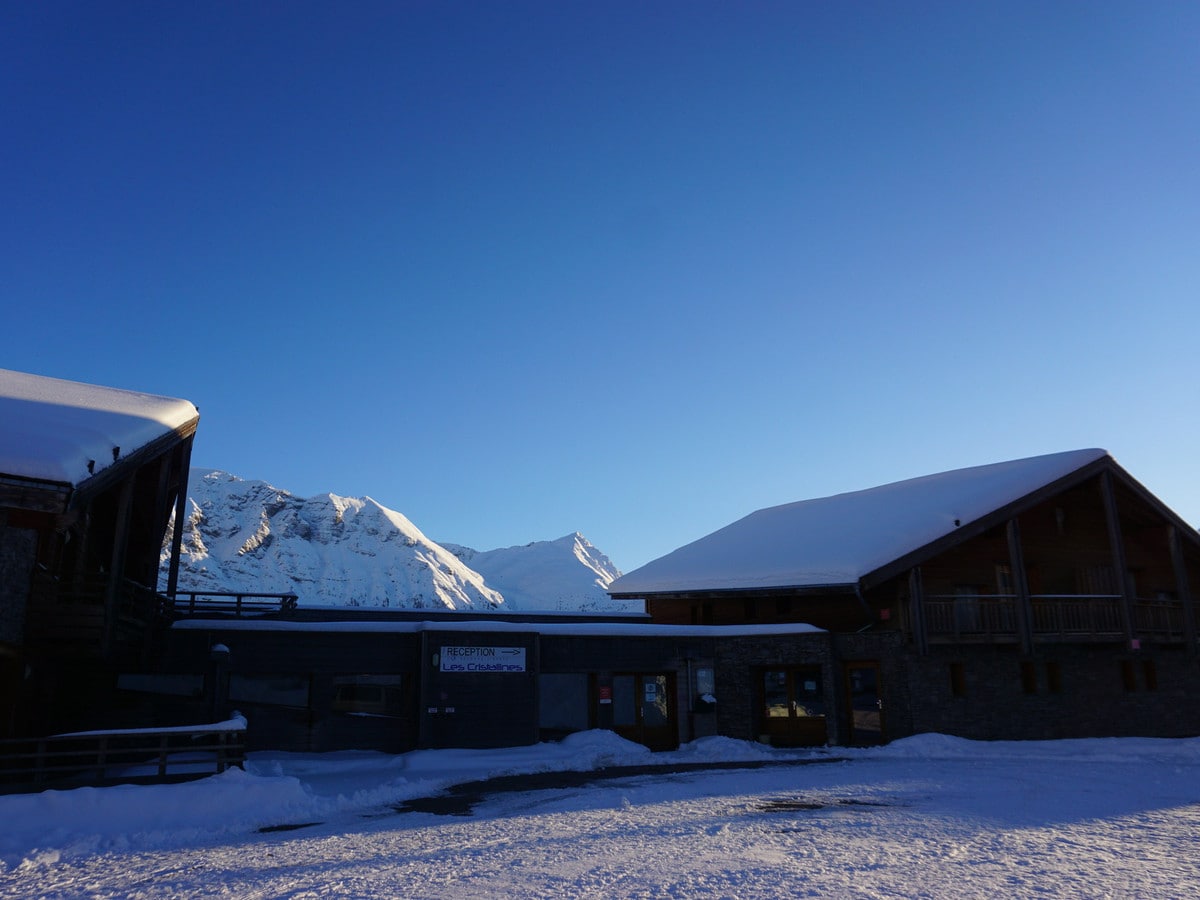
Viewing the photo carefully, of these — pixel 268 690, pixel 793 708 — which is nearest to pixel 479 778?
pixel 793 708

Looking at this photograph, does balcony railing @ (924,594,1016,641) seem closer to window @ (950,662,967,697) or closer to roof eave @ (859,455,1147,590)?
window @ (950,662,967,697)

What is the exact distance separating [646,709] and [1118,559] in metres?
14.9

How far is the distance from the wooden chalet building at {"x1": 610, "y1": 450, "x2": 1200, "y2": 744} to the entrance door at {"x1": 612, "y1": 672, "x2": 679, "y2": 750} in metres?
1.42

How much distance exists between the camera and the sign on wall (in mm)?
22594

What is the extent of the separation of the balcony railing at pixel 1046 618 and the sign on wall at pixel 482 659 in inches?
438

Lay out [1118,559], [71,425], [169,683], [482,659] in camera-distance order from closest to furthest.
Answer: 1. [71,425]
2. [482,659]
3. [169,683]
4. [1118,559]

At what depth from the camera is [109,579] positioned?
17.1 meters

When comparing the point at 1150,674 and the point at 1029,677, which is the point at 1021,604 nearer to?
the point at 1029,677

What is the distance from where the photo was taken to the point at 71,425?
18.1 m

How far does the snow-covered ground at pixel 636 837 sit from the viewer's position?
9.36 meters

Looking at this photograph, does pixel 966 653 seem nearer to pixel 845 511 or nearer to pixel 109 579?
pixel 845 511

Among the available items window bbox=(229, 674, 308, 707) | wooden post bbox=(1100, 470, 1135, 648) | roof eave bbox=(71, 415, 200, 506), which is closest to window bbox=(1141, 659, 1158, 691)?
wooden post bbox=(1100, 470, 1135, 648)

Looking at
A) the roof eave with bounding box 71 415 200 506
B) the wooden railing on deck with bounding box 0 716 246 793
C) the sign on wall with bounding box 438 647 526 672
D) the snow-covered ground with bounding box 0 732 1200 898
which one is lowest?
the snow-covered ground with bounding box 0 732 1200 898

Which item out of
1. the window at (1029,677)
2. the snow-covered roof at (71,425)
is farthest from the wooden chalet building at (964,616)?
the snow-covered roof at (71,425)
